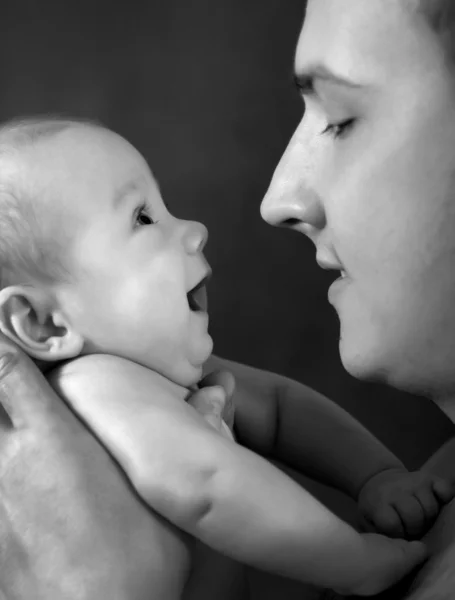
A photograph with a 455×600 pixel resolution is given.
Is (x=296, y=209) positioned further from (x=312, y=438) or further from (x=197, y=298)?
(x=312, y=438)

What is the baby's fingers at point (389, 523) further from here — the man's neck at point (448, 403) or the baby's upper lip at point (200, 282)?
the baby's upper lip at point (200, 282)

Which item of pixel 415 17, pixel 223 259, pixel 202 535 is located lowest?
pixel 223 259

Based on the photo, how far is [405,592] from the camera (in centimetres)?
70

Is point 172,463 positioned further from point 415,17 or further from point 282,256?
point 282,256

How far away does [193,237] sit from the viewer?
833 mm

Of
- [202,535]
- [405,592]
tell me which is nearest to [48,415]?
[202,535]

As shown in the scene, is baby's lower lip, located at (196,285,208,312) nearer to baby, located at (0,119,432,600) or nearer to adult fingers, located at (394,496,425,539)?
baby, located at (0,119,432,600)

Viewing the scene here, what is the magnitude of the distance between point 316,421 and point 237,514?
30 cm

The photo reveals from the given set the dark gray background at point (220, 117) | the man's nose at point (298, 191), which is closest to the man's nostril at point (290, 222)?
the man's nose at point (298, 191)

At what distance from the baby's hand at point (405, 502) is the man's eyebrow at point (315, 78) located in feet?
1.25

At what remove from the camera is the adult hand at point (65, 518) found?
66cm

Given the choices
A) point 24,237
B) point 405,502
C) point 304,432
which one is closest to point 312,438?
point 304,432

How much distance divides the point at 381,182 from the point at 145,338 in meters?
0.25

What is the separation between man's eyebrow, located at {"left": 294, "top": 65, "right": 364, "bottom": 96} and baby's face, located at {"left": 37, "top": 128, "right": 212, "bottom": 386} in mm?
180
